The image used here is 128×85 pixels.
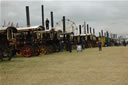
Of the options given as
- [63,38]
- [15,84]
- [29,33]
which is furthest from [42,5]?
[15,84]

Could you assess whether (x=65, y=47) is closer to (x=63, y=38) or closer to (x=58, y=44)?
(x=63, y=38)

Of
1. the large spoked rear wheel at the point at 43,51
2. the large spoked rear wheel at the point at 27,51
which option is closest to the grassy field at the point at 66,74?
the large spoked rear wheel at the point at 27,51

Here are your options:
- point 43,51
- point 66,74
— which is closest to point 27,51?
point 43,51

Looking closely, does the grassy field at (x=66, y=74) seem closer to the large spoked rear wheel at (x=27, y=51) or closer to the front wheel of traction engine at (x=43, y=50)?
the large spoked rear wheel at (x=27, y=51)

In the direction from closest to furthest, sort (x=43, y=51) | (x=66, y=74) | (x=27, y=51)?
(x=66, y=74), (x=27, y=51), (x=43, y=51)

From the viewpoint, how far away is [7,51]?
11.2 meters

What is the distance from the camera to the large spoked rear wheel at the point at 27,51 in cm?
1426

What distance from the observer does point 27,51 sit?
46.9ft

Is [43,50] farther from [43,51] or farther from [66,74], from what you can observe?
[66,74]

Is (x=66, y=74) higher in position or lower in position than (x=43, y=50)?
higher

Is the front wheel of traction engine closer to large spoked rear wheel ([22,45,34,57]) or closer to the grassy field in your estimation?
large spoked rear wheel ([22,45,34,57])

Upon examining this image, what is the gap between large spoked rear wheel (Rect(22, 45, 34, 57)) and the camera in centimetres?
1426

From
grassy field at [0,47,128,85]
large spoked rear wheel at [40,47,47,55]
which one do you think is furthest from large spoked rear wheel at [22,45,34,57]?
grassy field at [0,47,128,85]

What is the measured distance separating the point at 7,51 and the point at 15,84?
6395mm
